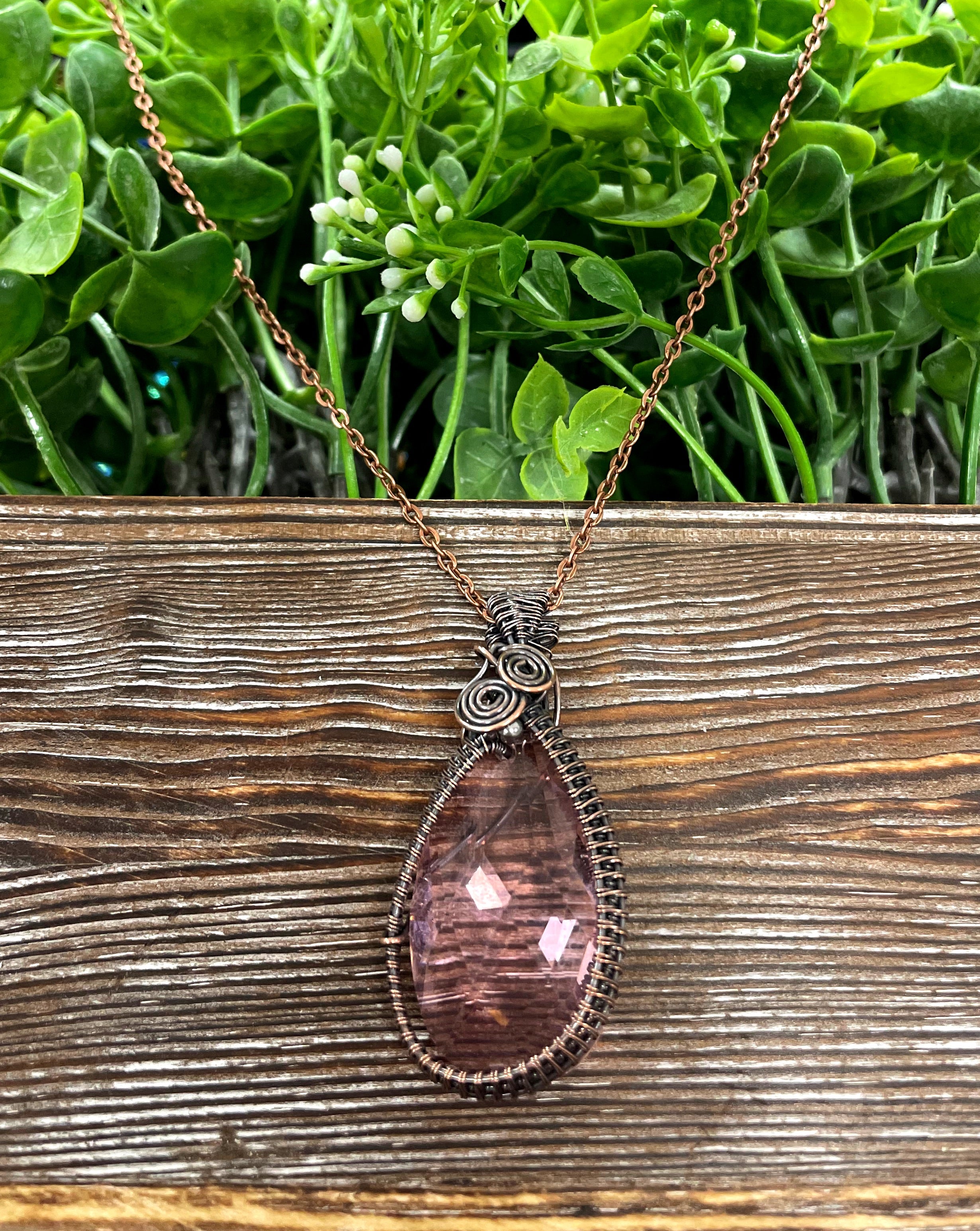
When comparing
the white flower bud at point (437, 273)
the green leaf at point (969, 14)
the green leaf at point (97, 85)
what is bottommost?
the white flower bud at point (437, 273)

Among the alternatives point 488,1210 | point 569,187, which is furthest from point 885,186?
point 488,1210

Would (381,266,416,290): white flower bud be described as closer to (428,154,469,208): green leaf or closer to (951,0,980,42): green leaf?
(428,154,469,208): green leaf

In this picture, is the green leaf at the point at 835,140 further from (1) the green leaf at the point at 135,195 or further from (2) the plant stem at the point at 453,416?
(1) the green leaf at the point at 135,195

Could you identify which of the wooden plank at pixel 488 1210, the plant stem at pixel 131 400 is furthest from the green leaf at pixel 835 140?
the wooden plank at pixel 488 1210

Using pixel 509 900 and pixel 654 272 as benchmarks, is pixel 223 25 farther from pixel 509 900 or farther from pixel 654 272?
pixel 509 900

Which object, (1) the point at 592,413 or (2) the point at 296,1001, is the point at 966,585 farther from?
(2) the point at 296,1001

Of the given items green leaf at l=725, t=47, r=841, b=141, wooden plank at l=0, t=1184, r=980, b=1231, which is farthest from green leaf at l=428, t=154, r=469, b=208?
wooden plank at l=0, t=1184, r=980, b=1231
